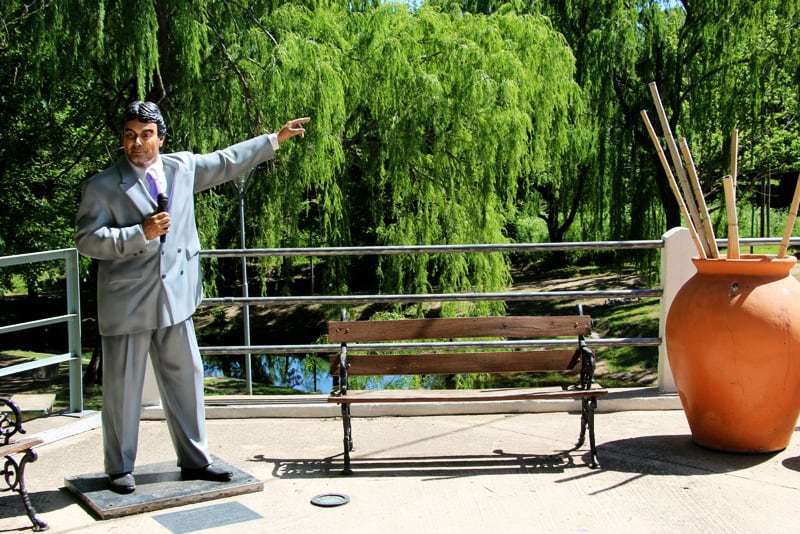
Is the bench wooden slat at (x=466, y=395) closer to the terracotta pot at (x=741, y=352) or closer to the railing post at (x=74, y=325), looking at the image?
the terracotta pot at (x=741, y=352)

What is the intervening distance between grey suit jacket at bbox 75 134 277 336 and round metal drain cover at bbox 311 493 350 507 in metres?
1.26

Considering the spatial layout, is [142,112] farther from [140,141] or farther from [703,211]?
[703,211]

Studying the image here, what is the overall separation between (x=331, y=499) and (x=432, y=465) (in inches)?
34.2

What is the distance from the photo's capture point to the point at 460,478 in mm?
5125

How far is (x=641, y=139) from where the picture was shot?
18.6 meters

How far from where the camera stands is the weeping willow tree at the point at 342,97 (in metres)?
10.7

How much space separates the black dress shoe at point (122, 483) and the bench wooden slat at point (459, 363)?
140 centimetres

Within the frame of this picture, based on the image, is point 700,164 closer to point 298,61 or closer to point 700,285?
point 298,61

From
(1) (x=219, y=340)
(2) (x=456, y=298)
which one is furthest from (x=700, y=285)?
(1) (x=219, y=340)

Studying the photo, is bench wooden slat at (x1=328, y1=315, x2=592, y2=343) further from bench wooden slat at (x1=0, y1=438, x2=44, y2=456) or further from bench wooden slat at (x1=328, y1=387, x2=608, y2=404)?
bench wooden slat at (x1=0, y1=438, x2=44, y2=456)

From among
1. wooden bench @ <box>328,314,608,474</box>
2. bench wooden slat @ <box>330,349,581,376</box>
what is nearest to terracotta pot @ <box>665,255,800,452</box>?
wooden bench @ <box>328,314,608,474</box>

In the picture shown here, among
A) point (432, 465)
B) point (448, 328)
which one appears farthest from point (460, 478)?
point (448, 328)

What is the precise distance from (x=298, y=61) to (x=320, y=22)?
178 centimetres

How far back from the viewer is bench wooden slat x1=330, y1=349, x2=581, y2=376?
5578 mm
